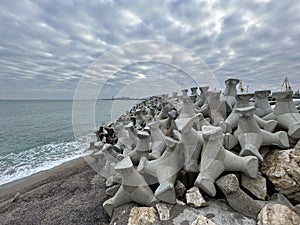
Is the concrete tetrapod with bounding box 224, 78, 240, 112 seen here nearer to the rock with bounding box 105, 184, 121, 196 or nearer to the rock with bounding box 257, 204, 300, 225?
the rock with bounding box 257, 204, 300, 225

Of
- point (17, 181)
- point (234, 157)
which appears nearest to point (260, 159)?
point (234, 157)

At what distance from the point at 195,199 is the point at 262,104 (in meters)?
2.16

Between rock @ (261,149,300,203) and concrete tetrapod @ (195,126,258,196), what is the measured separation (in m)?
0.26

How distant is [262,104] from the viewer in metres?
3.31

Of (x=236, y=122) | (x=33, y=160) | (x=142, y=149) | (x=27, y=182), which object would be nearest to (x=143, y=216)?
(x=142, y=149)

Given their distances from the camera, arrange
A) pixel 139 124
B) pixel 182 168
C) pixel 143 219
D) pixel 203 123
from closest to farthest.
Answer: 1. pixel 143 219
2. pixel 182 168
3. pixel 203 123
4. pixel 139 124

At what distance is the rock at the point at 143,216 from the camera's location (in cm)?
198

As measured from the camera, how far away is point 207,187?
2.09 metres

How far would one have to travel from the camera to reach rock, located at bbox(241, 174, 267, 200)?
82.0 inches

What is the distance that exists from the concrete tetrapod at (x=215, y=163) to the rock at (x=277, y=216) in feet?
1.34

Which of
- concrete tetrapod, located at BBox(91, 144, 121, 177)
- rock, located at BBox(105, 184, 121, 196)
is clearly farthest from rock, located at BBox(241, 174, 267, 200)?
concrete tetrapod, located at BBox(91, 144, 121, 177)

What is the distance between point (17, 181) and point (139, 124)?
418 centimetres

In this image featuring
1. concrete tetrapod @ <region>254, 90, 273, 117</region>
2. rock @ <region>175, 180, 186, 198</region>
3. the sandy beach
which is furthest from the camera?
concrete tetrapod @ <region>254, 90, 273, 117</region>

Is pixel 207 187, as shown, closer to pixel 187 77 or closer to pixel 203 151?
pixel 203 151
